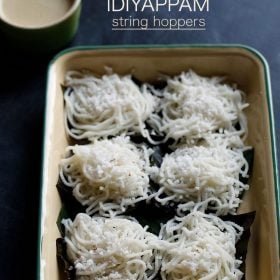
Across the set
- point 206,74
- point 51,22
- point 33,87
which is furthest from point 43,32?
point 206,74

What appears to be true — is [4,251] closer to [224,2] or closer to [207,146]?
[207,146]

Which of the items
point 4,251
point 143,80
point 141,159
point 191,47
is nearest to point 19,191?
point 4,251

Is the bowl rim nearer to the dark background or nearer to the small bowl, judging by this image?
the small bowl

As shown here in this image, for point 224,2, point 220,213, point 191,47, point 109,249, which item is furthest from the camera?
point 224,2

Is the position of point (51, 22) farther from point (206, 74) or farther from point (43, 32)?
point (206, 74)

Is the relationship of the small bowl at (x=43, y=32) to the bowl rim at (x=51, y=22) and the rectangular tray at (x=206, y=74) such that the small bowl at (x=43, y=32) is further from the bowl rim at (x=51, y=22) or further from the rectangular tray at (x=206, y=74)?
the rectangular tray at (x=206, y=74)

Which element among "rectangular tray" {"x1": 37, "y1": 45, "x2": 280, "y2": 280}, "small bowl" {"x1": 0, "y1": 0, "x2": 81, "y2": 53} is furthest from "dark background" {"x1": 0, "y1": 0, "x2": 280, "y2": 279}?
"rectangular tray" {"x1": 37, "y1": 45, "x2": 280, "y2": 280}

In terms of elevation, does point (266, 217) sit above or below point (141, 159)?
below
